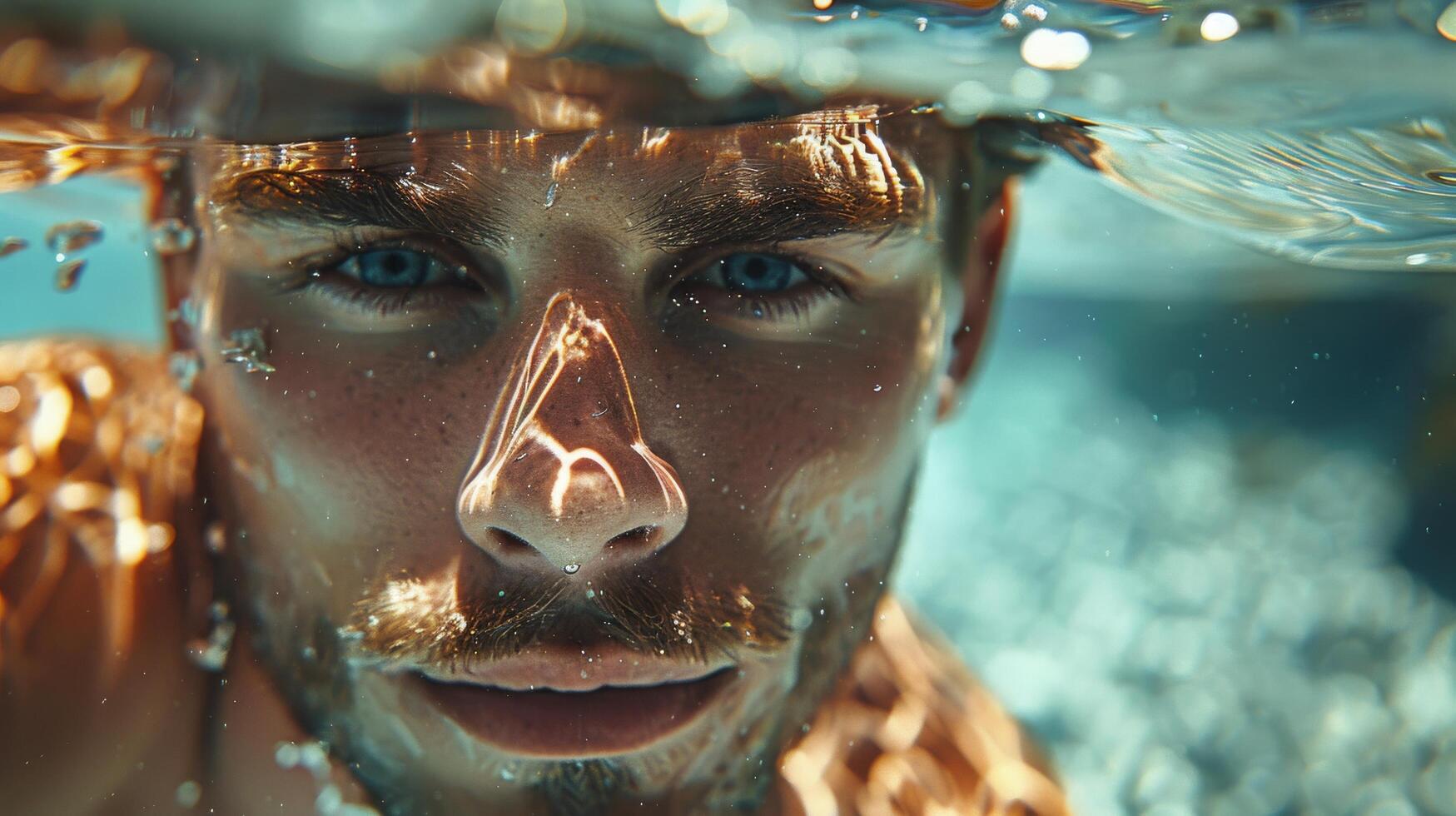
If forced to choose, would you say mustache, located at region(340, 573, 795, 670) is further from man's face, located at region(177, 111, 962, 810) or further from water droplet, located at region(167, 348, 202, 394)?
water droplet, located at region(167, 348, 202, 394)

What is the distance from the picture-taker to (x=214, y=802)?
2.65m

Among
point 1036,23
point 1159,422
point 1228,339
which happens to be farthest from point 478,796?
point 1228,339

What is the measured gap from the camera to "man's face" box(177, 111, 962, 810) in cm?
187

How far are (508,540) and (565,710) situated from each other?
43 cm

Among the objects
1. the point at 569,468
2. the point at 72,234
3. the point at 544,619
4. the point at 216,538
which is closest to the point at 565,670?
the point at 544,619

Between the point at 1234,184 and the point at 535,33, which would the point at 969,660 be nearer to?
the point at 1234,184

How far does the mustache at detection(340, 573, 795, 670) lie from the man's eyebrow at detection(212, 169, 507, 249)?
78 cm

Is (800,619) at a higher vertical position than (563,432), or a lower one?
lower

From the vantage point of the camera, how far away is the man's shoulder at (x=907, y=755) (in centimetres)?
320

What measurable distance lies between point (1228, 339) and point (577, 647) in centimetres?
1629

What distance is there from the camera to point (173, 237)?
2572 millimetres

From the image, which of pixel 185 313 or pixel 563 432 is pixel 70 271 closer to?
pixel 185 313

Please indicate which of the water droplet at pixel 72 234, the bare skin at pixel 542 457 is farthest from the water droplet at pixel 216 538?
the water droplet at pixel 72 234

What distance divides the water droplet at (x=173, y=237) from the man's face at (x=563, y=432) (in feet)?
0.36
